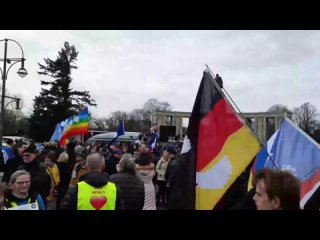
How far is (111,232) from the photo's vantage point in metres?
1.78

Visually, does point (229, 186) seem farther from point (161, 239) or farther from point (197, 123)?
point (161, 239)

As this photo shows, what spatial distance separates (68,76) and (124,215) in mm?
64364

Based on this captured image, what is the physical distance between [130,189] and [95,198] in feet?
4.48

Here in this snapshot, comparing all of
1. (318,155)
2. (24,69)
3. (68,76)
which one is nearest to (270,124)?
(68,76)

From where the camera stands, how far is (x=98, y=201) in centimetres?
416

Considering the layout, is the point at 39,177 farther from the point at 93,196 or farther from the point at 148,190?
the point at 93,196

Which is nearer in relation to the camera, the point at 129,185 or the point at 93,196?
the point at 93,196

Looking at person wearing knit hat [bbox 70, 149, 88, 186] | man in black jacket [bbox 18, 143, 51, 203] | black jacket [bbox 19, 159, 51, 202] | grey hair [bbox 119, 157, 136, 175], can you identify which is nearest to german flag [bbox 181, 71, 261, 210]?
grey hair [bbox 119, 157, 136, 175]

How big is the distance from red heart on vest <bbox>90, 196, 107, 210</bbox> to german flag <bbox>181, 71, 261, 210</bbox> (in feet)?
2.99

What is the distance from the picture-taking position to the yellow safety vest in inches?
162

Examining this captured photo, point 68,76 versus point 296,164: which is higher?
point 68,76

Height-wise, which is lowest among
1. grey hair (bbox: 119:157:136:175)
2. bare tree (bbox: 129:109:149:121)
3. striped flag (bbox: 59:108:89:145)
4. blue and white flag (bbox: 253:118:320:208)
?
grey hair (bbox: 119:157:136:175)

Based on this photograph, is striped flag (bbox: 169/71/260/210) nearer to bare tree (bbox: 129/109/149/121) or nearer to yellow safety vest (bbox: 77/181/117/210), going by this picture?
yellow safety vest (bbox: 77/181/117/210)

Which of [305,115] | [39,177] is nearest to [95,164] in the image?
[39,177]
